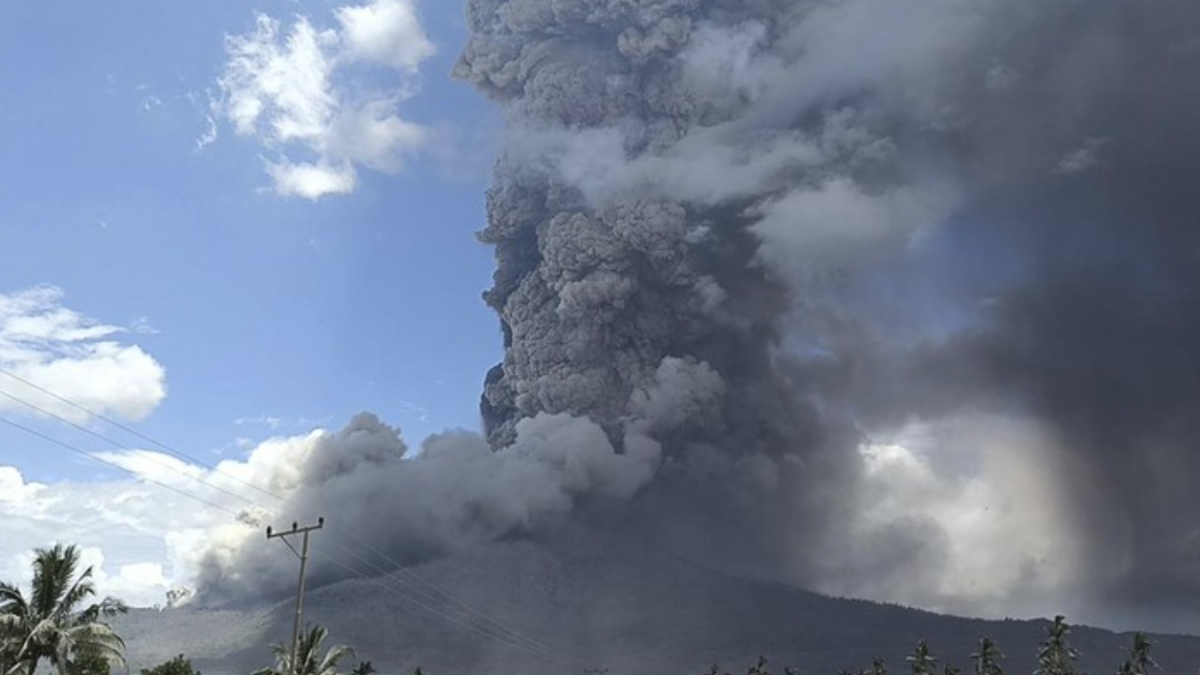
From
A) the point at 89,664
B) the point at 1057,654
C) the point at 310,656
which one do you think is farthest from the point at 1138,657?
the point at 89,664

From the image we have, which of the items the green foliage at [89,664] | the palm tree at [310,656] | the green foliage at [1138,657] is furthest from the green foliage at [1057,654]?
the green foliage at [89,664]

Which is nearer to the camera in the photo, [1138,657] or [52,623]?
[52,623]

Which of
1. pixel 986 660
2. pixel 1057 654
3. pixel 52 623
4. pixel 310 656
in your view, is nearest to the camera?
pixel 52 623

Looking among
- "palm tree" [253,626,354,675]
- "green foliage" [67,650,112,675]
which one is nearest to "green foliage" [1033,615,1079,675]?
"palm tree" [253,626,354,675]

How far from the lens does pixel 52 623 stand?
136 feet

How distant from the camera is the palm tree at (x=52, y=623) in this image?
41.2 metres

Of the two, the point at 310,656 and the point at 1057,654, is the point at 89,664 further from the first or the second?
the point at 1057,654

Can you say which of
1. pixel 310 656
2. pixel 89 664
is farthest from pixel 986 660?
pixel 89 664

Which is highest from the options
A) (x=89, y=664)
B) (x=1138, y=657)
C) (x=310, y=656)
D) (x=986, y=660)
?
(x=1138, y=657)

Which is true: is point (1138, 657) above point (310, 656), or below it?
above

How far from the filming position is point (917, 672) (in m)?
118

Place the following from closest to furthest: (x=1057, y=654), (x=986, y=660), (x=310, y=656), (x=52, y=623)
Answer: (x=52, y=623) < (x=310, y=656) < (x=1057, y=654) < (x=986, y=660)

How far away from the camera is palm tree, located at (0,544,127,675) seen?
135 feet

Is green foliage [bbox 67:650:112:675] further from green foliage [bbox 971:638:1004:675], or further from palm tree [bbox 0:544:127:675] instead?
green foliage [bbox 971:638:1004:675]
